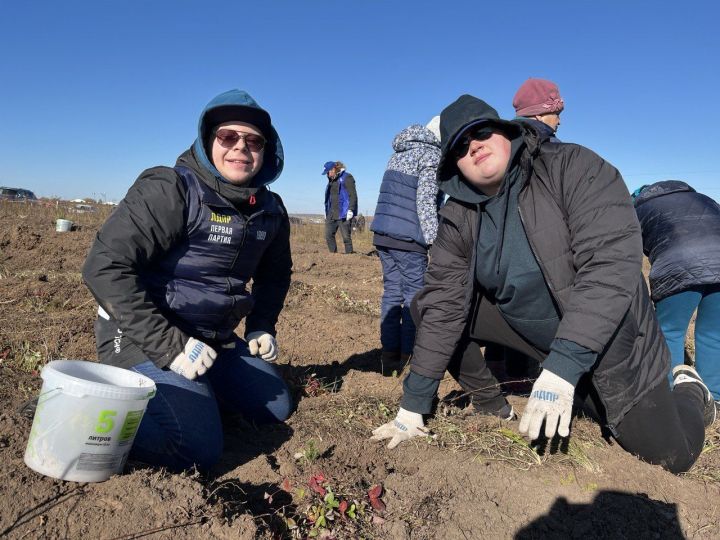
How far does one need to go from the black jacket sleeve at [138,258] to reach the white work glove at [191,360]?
1.2 inches

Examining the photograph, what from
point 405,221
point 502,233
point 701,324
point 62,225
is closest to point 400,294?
point 405,221

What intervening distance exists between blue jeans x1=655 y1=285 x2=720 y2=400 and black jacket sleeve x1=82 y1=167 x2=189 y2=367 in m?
2.92

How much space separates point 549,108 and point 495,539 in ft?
8.55

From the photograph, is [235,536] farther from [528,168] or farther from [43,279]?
[43,279]

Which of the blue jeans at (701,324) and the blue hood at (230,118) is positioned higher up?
the blue hood at (230,118)

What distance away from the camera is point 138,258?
243 cm

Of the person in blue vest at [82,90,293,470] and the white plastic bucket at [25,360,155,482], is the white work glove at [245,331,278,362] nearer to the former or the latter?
the person in blue vest at [82,90,293,470]

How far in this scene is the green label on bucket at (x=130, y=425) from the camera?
6.41 feet

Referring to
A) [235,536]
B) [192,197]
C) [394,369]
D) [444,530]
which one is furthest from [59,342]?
[444,530]

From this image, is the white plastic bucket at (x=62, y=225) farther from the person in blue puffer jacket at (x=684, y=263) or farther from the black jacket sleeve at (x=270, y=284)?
the person in blue puffer jacket at (x=684, y=263)

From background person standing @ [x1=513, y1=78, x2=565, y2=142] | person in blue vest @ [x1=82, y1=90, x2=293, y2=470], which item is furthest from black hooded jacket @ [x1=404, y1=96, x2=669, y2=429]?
background person standing @ [x1=513, y1=78, x2=565, y2=142]

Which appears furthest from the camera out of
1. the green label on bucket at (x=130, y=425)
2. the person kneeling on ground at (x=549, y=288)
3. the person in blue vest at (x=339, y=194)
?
the person in blue vest at (x=339, y=194)

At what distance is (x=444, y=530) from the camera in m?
2.03

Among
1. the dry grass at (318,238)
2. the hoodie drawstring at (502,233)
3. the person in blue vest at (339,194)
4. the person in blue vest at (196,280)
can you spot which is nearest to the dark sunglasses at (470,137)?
the hoodie drawstring at (502,233)
